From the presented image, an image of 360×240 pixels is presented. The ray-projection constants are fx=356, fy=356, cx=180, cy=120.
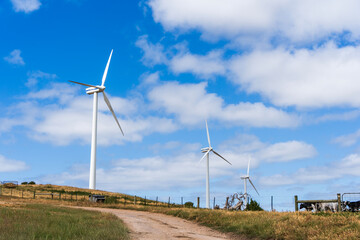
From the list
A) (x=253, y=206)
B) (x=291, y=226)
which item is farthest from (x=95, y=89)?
(x=291, y=226)

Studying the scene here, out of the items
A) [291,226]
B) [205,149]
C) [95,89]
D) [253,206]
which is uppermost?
[95,89]

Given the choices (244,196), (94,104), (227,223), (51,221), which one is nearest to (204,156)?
(94,104)

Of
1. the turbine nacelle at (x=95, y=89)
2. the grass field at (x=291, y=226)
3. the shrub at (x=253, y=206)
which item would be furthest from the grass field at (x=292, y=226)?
the turbine nacelle at (x=95, y=89)

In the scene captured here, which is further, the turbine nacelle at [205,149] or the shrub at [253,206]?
the turbine nacelle at [205,149]

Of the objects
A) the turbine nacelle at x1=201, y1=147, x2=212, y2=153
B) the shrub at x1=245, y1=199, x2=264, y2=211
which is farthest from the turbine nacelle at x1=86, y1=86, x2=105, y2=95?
the shrub at x1=245, y1=199, x2=264, y2=211

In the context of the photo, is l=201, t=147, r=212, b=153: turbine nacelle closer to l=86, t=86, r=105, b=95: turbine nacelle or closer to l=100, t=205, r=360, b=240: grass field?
l=86, t=86, r=105, b=95: turbine nacelle

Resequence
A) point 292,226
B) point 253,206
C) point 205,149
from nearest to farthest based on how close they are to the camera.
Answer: point 292,226, point 253,206, point 205,149

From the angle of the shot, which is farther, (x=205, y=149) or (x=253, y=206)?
(x=205, y=149)

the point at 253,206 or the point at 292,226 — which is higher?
the point at 253,206

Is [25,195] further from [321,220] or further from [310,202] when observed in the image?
[321,220]

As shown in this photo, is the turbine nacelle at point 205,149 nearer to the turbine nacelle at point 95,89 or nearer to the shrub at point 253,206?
the turbine nacelle at point 95,89

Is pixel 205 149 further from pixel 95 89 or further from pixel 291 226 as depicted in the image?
pixel 291 226

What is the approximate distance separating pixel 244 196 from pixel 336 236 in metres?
27.1

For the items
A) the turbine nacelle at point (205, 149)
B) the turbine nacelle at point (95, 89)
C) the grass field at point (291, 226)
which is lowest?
the grass field at point (291, 226)
